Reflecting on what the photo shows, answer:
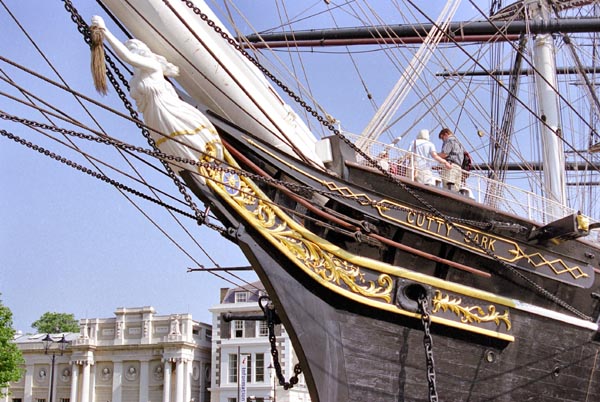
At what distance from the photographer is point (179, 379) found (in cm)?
4466

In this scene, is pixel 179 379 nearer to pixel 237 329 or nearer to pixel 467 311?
pixel 237 329

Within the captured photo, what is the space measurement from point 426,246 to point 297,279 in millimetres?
1487

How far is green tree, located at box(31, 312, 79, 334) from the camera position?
61.9m

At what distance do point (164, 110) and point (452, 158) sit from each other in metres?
3.65

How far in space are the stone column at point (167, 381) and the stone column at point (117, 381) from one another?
3455 mm

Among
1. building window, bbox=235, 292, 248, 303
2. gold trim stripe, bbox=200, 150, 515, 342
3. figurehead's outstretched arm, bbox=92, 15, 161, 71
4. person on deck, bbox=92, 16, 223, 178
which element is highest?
building window, bbox=235, 292, 248, 303

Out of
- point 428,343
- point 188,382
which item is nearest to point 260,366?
point 188,382

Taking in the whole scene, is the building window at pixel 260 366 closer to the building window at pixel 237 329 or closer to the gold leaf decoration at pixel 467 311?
the building window at pixel 237 329

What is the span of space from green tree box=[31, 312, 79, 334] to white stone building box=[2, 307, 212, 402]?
1200 centimetres

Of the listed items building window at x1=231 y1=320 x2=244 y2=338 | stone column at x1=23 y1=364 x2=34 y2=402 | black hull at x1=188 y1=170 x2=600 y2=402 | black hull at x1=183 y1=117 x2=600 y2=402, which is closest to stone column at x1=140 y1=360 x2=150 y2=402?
building window at x1=231 y1=320 x2=244 y2=338

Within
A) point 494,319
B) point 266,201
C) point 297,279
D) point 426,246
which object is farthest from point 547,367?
point 266,201

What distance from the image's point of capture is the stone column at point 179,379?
1748 inches

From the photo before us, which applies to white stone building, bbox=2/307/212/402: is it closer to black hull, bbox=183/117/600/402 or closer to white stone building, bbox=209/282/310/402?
white stone building, bbox=209/282/310/402

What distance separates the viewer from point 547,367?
7.61 meters
